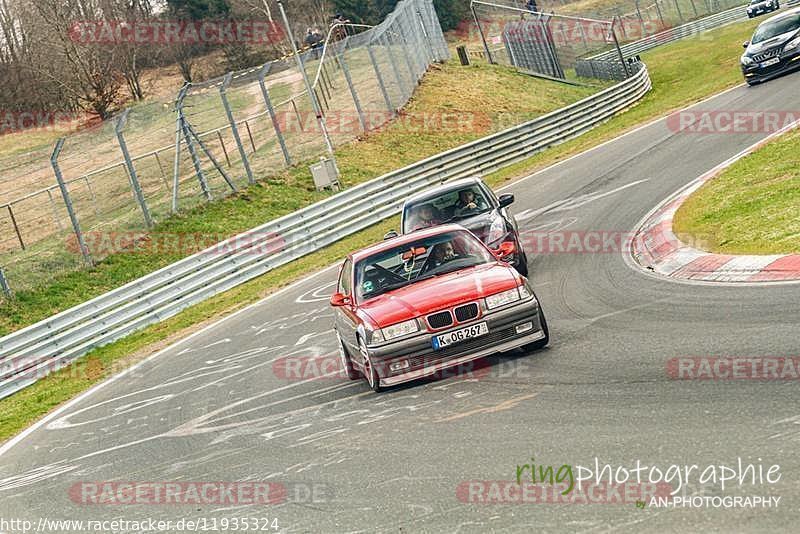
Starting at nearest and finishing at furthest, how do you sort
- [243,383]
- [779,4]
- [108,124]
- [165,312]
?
1. [243,383]
2. [165,312]
3. [108,124]
4. [779,4]

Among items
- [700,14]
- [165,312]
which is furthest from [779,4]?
[165,312]

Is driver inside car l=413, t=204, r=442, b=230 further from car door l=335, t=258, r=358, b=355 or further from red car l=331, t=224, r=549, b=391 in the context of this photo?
red car l=331, t=224, r=549, b=391

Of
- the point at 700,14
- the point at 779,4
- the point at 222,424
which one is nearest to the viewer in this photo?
the point at 222,424

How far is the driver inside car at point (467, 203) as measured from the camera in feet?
51.0

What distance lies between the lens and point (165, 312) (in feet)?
73.6

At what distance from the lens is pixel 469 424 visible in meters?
8.34

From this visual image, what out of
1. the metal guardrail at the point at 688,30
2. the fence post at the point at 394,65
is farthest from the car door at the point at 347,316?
the metal guardrail at the point at 688,30

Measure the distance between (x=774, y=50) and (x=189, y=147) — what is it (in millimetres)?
16784

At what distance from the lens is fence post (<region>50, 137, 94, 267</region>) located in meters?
23.8

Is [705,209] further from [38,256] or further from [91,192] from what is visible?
[91,192]

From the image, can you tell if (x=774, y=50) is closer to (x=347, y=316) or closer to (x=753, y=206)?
(x=753, y=206)

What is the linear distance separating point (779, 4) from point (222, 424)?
62334 mm

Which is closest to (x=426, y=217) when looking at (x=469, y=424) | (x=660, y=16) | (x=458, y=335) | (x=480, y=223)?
(x=480, y=223)

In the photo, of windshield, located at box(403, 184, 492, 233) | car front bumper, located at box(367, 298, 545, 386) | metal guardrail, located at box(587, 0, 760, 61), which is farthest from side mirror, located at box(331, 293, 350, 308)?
metal guardrail, located at box(587, 0, 760, 61)
